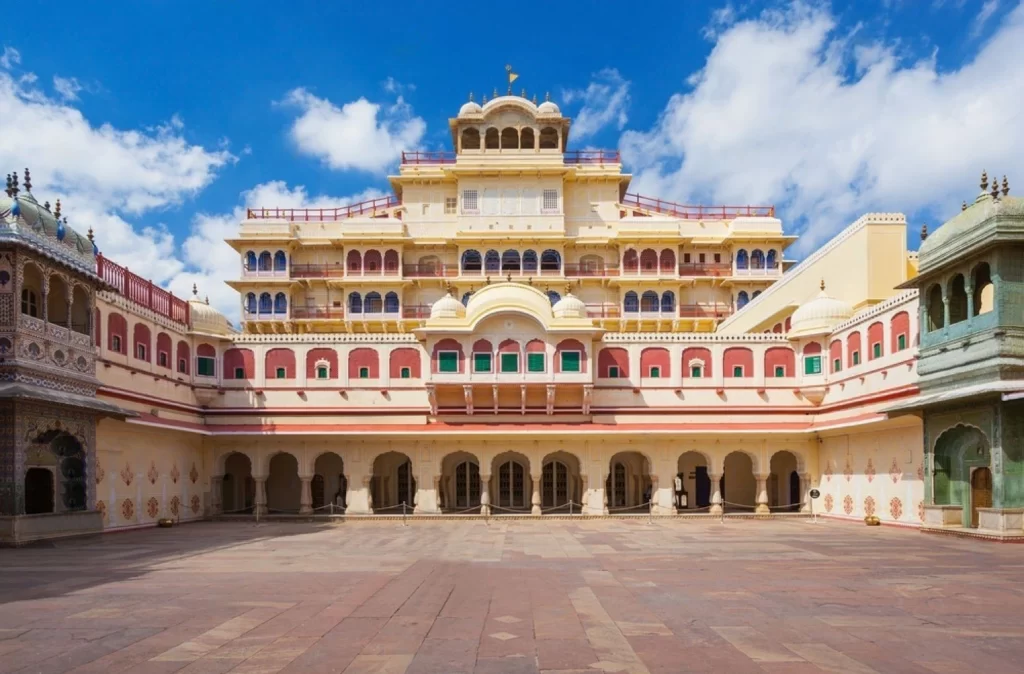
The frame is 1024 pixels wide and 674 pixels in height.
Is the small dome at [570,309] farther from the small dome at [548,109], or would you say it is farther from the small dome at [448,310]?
the small dome at [548,109]

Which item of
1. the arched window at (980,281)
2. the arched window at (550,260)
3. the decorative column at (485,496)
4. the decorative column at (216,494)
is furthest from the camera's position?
the arched window at (550,260)

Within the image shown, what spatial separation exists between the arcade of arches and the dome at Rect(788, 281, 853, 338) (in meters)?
5.46

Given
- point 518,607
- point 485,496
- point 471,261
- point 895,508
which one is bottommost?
point 485,496

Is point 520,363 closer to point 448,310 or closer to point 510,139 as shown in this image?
point 448,310

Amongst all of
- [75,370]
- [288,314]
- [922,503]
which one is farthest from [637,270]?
[75,370]

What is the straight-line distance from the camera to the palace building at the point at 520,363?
2353cm

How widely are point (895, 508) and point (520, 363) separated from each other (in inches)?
602

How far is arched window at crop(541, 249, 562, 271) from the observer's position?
47.4 meters

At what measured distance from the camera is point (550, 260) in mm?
47469

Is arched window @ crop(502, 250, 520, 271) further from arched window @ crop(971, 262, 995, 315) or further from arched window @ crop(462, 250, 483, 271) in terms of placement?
arched window @ crop(971, 262, 995, 315)

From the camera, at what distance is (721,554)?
768 inches

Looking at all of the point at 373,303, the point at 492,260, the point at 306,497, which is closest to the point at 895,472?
the point at 306,497

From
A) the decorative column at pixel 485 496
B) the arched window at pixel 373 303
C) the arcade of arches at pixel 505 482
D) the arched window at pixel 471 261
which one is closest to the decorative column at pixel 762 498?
the arcade of arches at pixel 505 482

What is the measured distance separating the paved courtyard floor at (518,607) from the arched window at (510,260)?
2673 centimetres
